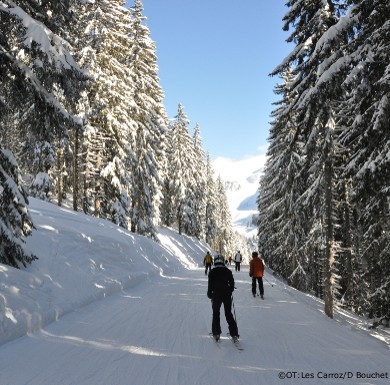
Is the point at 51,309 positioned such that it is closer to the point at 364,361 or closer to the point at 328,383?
the point at 328,383

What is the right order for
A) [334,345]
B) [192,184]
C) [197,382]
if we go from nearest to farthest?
[197,382]
[334,345]
[192,184]

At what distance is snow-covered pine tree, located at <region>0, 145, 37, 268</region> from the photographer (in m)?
7.92

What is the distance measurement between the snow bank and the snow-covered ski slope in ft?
0.12

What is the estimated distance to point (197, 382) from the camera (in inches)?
199

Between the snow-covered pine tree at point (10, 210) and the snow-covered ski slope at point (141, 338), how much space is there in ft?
2.13

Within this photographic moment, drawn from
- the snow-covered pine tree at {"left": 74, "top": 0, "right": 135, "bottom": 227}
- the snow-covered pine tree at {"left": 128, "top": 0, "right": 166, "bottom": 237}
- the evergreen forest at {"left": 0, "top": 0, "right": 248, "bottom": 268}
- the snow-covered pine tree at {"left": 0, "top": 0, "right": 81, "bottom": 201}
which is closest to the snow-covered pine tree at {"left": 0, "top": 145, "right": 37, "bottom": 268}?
the evergreen forest at {"left": 0, "top": 0, "right": 248, "bottom": 268}

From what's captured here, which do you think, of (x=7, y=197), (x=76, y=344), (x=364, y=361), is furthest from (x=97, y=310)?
(x=364, y=361)

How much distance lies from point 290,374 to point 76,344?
13.2 feet

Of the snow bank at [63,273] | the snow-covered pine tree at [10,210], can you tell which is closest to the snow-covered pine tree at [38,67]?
the snow-covered pine tree at [10,210]

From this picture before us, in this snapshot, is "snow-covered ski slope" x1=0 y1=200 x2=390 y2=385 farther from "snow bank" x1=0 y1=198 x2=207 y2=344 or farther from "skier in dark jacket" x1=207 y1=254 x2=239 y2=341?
"skier in dark jacket" x1=207 y1=254 x2=239 y2=341

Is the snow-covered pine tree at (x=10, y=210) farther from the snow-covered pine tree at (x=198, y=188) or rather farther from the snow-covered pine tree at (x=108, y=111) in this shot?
the snow-covered pine tree at (x=198, y=188)

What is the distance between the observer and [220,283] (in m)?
7.54

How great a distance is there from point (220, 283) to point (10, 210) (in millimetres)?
5152

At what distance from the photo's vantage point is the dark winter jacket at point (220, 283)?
7.49m
